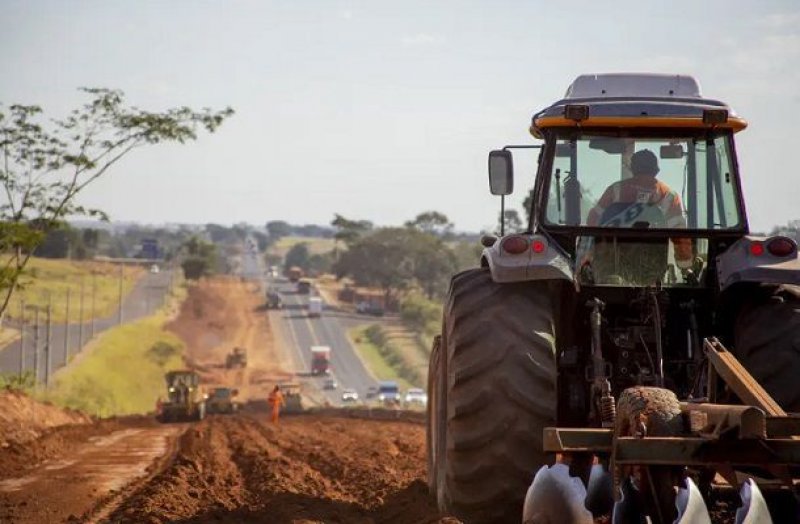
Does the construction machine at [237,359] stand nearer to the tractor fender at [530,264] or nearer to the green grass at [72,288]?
the green grass at [72,288]

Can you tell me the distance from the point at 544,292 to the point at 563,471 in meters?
2.17

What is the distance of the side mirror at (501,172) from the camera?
36.6 ft

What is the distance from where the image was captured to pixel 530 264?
931cm

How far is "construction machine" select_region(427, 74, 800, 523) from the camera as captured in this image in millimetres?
7109

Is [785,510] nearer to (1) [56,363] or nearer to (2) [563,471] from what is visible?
(2) [563,471]

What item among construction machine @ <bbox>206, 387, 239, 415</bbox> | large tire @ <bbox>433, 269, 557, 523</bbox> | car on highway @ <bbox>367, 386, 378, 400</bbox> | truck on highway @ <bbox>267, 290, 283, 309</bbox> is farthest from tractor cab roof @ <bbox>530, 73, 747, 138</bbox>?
truck on highway @ <bbox>267, 290, 283, 309</bbox>

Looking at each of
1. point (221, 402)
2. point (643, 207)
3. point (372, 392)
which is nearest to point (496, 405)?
point (643, 207)

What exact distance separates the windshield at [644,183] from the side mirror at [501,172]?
65 cm

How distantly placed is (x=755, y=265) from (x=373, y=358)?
97.7m

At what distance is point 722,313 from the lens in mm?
10055

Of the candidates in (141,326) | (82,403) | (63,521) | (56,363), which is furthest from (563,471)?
(141,326)

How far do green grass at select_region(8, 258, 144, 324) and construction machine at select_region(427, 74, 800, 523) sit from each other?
8870 centimetres

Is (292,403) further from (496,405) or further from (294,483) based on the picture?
(496,405)

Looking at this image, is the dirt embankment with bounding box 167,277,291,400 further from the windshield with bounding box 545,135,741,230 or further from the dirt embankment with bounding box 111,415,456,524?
the windshield with bounding box 545,135,741,230
